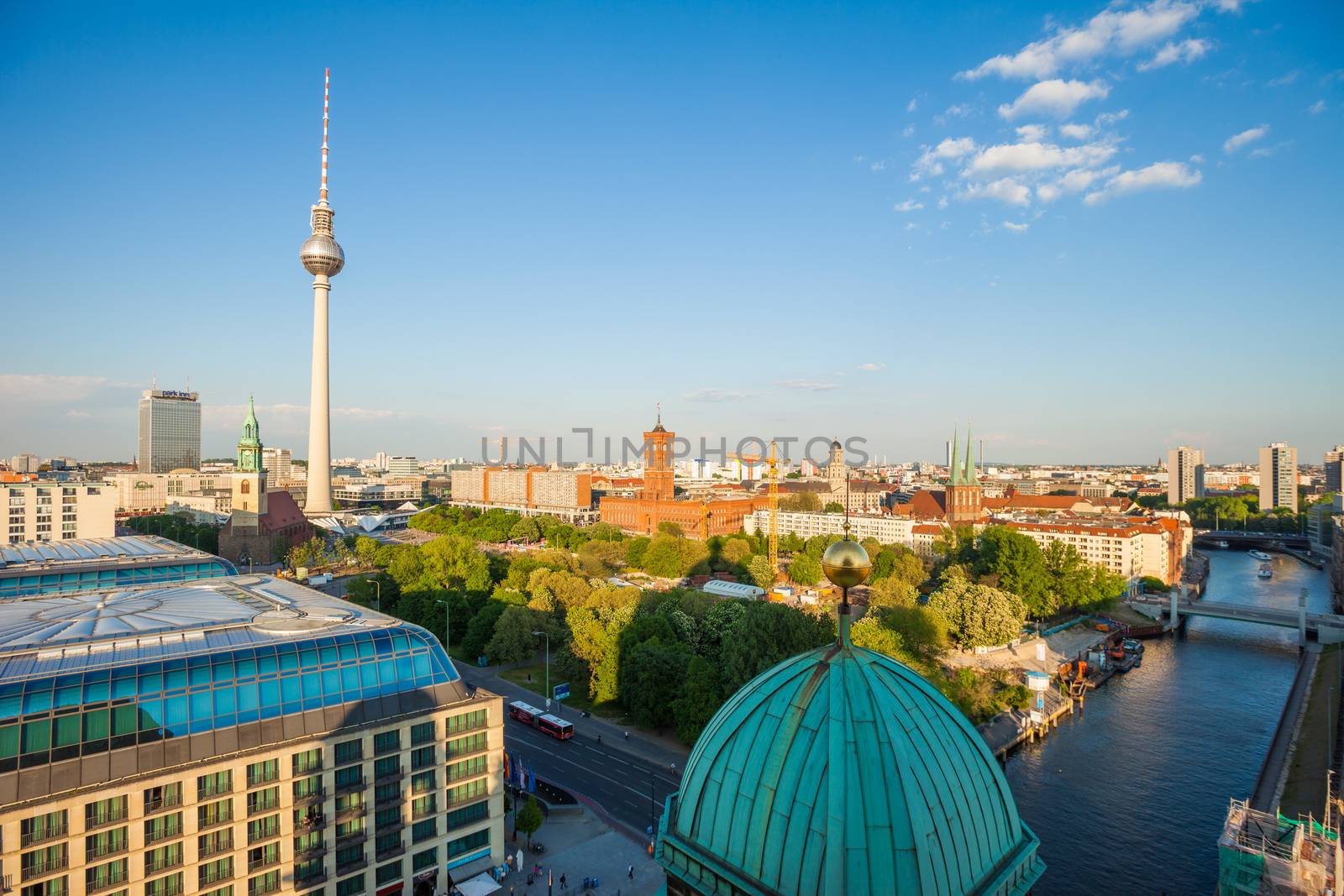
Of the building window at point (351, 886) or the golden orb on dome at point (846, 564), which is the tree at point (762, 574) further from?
the golden orb on dome at point (846, 564)

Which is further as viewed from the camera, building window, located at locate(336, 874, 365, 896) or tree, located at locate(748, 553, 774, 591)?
tree, located at locate(748, 553, 774, 591)

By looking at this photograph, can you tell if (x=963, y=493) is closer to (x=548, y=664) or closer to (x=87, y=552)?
(x=548, y=664)

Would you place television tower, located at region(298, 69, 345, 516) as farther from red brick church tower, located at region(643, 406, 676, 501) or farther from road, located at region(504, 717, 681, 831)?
road, located at region(504, 717, 681, 831)

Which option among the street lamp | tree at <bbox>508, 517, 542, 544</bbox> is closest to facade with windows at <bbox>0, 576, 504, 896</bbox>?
the street lamp

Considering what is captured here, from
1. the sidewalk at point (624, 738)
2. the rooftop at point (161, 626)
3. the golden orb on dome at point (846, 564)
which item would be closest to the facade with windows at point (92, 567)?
the rooftop at point (161, 626)

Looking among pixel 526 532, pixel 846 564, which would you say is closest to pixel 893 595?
pixel 846 564

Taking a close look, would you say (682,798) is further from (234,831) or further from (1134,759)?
(1134,759)

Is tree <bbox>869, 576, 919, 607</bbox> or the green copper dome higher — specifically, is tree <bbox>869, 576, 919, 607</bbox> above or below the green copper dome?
below
